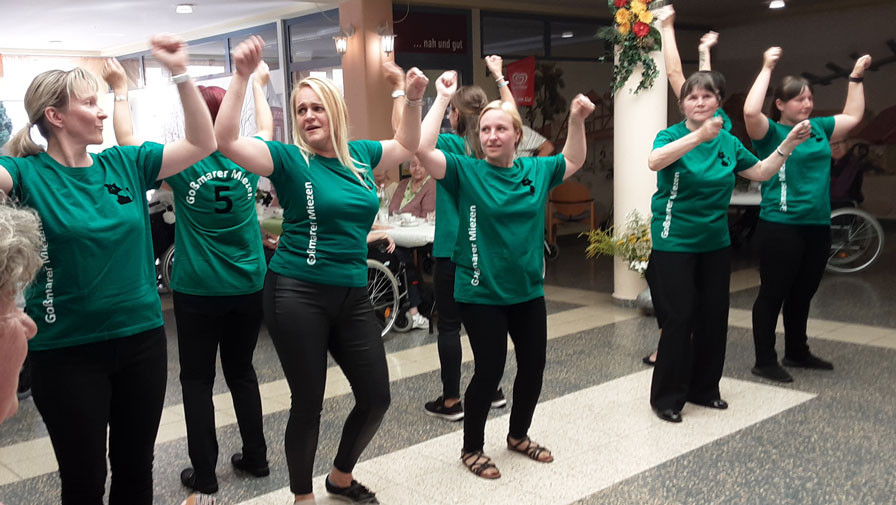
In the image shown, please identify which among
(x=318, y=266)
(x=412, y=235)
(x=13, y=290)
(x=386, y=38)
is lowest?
(x=412, y=235)

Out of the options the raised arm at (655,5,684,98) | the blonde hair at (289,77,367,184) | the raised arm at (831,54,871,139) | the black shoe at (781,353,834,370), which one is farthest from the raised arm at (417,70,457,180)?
the black shoe at (781,353,834,370)

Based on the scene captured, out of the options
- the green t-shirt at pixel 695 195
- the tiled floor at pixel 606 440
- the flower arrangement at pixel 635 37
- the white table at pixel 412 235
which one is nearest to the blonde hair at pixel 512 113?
the green t-shirt at pixel 695 195

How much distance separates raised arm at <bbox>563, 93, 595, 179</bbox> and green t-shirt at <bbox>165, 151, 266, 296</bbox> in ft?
4.09

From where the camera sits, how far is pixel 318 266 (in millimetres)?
2781

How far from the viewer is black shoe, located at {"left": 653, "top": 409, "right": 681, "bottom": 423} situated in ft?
13.4

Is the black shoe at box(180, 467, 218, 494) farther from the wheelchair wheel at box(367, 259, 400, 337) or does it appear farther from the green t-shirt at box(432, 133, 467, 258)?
the wheelchair wheel at box(367, 259, 400, 337)

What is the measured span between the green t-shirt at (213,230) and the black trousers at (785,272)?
2809 millimetres

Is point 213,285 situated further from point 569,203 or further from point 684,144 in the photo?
point 569,203

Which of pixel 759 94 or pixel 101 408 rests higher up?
pixel 759 94

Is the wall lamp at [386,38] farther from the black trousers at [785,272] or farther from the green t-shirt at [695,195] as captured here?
the green t-shirt at [695,195]

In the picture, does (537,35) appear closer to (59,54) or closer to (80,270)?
(59,54)

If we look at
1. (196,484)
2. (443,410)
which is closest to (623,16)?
(443,410)

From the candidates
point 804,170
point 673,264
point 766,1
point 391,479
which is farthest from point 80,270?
point 766,1

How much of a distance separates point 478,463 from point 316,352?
1014 millimetres
